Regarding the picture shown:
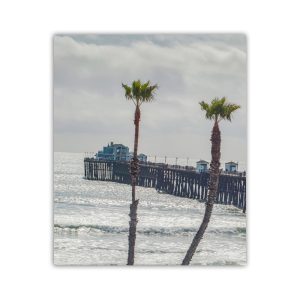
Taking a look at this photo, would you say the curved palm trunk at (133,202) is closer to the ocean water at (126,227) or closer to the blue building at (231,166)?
the ocean water at (126,227)

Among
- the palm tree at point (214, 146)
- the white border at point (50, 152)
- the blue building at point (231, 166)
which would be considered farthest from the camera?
the palm tree at point (214, 146)

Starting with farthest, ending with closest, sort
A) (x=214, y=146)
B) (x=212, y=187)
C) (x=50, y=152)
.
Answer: (x=212, y=187)
(x=214, y=146)
(x=50, y=152)

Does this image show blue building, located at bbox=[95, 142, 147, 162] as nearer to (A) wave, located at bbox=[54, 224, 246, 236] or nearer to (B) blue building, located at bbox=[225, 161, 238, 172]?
(A) wave, located at bbox=[54, 224, 246, 236]

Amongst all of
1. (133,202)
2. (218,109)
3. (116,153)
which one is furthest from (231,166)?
(116,153)

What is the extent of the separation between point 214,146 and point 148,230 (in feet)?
3.66

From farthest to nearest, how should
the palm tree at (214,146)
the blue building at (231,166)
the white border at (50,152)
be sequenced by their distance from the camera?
the palm tree at (214,146)
the blue building at (231,166)
the white border at (50,152)

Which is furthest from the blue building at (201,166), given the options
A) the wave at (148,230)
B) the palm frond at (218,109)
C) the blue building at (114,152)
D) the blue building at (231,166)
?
the blue building at (114,152)

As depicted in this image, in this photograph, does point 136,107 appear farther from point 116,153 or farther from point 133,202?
point 133,202

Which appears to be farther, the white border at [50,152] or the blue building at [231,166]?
the blue building at [231,166]

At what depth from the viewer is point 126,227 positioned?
29.6 feet

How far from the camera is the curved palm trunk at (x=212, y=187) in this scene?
29.4ft

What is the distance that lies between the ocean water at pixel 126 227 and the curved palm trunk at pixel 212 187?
0.05 metres
